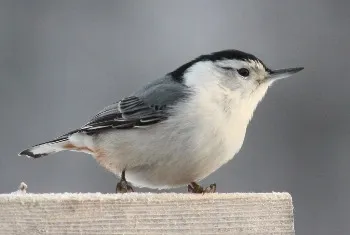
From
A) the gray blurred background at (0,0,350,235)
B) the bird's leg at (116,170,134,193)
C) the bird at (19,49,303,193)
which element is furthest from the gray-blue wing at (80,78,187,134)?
the gray blurred background at (0,0,350,235)

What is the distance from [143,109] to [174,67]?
2498mm

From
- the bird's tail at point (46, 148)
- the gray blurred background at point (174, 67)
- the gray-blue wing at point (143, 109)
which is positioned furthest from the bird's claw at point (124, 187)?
the gray blurred background at point (174, 67)

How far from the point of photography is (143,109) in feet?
8.30

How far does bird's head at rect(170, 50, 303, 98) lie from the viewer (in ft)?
8.34

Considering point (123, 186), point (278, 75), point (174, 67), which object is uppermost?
point (278, 75)

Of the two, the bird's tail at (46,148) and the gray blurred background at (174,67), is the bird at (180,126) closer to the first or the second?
the bird's tail at (46,148)

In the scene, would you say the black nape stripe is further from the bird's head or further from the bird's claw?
the bird's claw

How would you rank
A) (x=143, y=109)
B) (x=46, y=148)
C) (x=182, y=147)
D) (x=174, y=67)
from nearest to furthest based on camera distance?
(x=182, y=147) < (x=143, y=109) < (x=46, y=148) < (x=174, y=67)

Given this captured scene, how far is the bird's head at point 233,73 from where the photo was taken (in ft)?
8.34

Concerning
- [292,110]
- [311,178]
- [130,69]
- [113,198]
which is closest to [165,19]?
[130,69]

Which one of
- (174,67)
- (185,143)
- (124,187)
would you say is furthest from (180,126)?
(174,67)

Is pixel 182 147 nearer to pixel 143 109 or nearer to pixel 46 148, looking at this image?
pixel 143 109

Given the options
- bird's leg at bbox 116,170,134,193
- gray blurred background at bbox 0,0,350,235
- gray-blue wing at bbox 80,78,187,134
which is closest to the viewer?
bird's leg at bbox 116,170,134,193

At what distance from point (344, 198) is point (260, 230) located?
2989 mm
